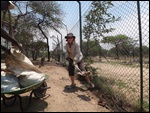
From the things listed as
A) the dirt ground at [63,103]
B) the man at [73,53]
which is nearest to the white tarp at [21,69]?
the dirt ground at [63,103]

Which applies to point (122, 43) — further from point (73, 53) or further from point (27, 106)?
point (27, 106)

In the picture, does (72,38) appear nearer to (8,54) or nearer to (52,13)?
(8,54)

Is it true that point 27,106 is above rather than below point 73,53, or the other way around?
below

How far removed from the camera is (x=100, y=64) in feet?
22.2

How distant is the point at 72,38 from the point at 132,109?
2.62 meters

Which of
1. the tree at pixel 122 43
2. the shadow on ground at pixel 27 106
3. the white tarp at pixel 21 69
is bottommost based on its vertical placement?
the shadow on ground at pixel 27 106

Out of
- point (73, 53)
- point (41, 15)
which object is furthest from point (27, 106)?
point (41, 15)

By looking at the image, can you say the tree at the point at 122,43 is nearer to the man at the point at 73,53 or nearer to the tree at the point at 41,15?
the man at the point at 73,53

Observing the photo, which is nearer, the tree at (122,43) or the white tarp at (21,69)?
the white tarp at (21,69)

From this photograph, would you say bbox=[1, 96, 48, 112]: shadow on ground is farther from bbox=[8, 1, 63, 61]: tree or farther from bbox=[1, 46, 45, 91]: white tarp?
bbox=[8, 1, 63, 61]: tree

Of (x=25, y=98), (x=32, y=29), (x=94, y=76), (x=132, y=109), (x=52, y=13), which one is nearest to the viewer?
(x=132, y=109)

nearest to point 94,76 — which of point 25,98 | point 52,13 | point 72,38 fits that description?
point 72,38

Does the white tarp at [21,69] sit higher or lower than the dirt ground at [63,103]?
higher

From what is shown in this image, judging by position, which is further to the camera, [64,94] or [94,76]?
[94,76]
